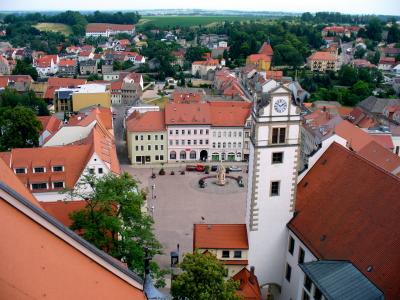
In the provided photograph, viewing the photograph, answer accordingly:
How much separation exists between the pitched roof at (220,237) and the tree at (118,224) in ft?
10.5

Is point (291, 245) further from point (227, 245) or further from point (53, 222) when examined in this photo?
point (53, 222)

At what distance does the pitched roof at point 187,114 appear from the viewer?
63200mm

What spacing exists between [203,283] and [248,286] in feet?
19.3

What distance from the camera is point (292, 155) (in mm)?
28141

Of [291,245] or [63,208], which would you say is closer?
[291,245]

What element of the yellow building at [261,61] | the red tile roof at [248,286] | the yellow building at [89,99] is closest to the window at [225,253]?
the red tile roof at [248,286]

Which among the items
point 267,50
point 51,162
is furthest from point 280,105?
point 267,50

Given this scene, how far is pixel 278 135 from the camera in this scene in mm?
27656

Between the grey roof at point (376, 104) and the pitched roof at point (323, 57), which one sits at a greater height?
the pitched roof at point (323, 57)

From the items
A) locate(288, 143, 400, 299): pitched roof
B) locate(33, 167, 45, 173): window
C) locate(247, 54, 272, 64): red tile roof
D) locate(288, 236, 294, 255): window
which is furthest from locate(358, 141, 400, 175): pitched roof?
locate(247, 54, 272, 64): red tile roof

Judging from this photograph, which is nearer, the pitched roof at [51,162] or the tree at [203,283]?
the tree at [203,283]

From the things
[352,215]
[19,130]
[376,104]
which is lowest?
[376,104]

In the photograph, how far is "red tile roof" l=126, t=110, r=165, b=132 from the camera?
205 ft

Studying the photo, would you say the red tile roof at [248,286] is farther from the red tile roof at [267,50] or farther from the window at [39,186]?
the red tile roof at [267,50]
